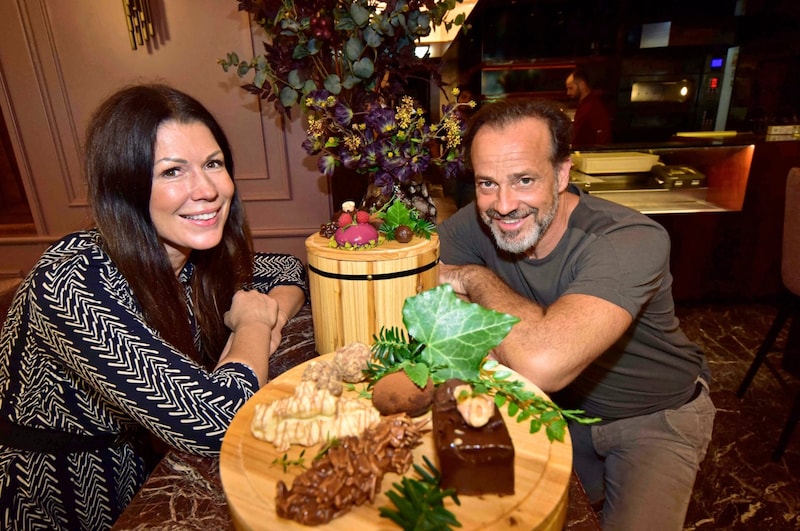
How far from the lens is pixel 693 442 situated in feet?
5.60

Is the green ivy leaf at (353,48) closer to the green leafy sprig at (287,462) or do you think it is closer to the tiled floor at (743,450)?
the green leafy sprig at (287,462)

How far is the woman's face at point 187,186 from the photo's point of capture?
1.24 metres

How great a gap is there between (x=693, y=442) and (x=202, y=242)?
183 cm

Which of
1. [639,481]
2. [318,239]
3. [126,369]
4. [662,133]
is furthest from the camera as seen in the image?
[662,133]

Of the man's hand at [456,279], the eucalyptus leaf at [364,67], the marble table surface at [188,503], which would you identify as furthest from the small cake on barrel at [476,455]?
the eucalyptus leaf at [364,67]

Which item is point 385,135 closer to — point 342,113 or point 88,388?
point 342,113

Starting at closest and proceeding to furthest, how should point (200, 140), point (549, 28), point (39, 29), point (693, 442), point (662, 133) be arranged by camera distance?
point (200, 140) < point (693, 442) < point (39, 29) < point (549, 28) < point (662, 133)

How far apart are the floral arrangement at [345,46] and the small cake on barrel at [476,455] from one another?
110 cm

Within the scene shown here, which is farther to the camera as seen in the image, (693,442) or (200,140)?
(693,442)

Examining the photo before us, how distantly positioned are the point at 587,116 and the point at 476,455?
17.4ft

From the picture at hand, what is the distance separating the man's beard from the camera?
1.73 m

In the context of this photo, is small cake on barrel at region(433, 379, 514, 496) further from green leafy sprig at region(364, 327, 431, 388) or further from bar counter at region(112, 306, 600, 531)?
bar counter at region(112, 306, 600, 531)

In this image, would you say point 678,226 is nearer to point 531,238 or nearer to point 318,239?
point 531,238

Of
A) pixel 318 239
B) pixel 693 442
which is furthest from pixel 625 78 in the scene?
pixel 318 239
